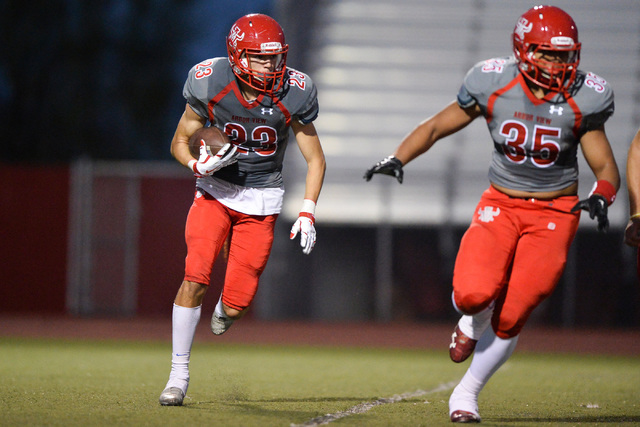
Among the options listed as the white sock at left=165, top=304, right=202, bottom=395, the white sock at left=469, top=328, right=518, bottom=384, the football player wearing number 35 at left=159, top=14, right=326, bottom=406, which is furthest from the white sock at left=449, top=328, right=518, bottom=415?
the white sock at left=165, top=304, right=202, bottom=395

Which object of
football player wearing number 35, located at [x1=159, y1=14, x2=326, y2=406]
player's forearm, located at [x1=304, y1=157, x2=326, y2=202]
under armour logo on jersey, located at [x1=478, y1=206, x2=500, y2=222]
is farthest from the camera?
player's forearm, located at [x1=304, y1=157, x2=326, y2=202]

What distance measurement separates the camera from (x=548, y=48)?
3879mm

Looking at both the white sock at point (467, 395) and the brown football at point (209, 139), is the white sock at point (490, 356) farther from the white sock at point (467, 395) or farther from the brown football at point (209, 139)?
the brown football at point (209, 139)

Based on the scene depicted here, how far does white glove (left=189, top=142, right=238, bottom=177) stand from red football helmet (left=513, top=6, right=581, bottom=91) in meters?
Result: 1.39

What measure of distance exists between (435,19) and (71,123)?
8.01m

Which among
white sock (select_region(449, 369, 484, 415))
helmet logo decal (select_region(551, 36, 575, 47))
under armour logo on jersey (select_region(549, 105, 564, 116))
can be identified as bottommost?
white sock (select_region(449, 369, 484, 415))

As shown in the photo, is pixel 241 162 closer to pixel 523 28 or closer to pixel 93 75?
pixel 523 28

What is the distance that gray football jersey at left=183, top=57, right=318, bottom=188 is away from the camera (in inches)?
176

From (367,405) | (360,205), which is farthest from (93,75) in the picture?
(367,405)

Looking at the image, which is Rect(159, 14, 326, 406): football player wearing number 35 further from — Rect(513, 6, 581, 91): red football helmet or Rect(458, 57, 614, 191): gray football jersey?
Rect(513, 6, 581, 91): red football helmet

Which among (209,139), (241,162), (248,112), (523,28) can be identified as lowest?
(241,162)

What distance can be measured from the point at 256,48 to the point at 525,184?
1407 millimetres

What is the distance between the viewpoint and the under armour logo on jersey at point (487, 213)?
13.2ft

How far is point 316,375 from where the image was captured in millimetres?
6242
